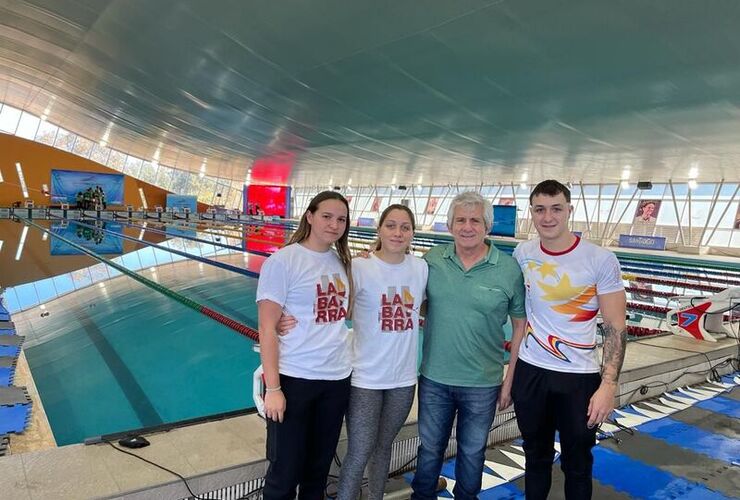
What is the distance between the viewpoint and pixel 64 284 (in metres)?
7.38

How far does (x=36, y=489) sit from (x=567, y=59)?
23.3ft

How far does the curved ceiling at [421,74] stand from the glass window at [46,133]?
12.1 meters

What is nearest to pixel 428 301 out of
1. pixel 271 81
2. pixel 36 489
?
pixel 36 489

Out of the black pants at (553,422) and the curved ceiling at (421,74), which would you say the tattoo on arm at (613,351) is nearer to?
the black pants at (553,422)

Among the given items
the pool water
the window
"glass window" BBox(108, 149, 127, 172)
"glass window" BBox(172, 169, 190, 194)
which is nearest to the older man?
the pool water

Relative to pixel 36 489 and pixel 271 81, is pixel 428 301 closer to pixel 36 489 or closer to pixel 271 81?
pixel 36 489

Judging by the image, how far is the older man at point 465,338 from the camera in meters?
1.96

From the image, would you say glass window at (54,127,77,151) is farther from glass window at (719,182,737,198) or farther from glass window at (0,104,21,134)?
glass window at (719,182,737,198)

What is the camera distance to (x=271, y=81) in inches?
384

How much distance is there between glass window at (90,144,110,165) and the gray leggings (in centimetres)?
3363

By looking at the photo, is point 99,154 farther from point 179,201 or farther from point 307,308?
point 307,308

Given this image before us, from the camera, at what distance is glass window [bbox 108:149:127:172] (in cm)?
3189

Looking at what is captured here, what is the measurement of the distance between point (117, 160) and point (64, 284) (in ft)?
93.4

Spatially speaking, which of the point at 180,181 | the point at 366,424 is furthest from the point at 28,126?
the point at 366,424
